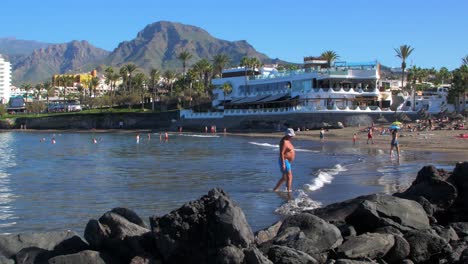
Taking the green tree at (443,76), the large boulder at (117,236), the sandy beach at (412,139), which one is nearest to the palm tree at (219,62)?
the green tree at (443,76)

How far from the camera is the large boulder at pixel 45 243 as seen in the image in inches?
279

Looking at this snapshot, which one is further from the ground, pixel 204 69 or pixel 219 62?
pixel 219 62

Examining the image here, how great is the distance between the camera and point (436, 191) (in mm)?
9531

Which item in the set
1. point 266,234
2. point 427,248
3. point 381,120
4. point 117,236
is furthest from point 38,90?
point 427,248

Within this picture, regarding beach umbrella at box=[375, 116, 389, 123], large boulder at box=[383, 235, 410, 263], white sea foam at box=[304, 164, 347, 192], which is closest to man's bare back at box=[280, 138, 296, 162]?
white sea foam at box=[304, 164, 347, 192]

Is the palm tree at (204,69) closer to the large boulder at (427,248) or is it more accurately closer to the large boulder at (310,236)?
the large boulder at (310,236)

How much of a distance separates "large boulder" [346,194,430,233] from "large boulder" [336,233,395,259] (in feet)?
2.41

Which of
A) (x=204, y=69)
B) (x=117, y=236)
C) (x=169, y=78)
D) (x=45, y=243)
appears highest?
(x=204, y=69)

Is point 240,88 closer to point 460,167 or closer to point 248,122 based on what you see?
point 248,122

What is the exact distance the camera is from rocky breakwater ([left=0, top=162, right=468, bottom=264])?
6.39m

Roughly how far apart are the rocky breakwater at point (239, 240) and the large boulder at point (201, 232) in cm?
1

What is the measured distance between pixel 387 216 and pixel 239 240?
8.73 ft

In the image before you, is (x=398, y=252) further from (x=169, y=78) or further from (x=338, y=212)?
(x=169, y=78)

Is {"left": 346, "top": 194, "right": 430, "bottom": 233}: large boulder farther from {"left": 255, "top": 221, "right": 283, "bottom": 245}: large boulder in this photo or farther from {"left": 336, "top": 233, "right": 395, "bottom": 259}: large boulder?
{"left": 255, "top": 221, "right": 283, "bottom": 245}: large boulder
